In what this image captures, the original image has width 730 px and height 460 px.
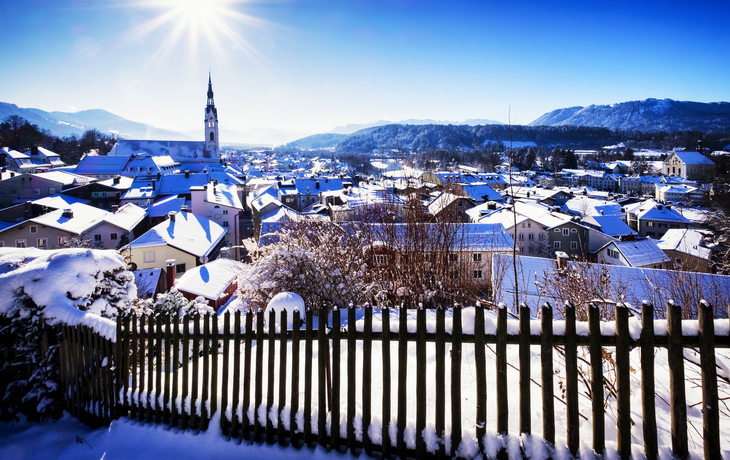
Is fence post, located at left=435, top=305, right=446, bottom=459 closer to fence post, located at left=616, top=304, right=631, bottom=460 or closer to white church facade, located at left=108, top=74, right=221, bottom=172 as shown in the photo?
fence post, located at left=616, top=304, right=631, bottom=460

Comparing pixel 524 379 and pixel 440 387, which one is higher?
pixel 524 379

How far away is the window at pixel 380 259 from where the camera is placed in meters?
9.17

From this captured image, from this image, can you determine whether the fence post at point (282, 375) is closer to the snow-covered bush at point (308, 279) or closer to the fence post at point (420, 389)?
the fence post at point (420, 389)

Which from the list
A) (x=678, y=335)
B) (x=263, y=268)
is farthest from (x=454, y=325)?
(x=263, y=268)

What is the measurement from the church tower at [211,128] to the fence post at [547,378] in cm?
9836

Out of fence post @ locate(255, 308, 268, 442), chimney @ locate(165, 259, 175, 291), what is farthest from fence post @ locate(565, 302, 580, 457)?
chimney @ locate(165, 259, 175, 291)

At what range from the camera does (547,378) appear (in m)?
2.58

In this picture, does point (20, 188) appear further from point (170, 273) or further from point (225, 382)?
point (225, 382)

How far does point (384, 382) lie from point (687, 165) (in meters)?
129

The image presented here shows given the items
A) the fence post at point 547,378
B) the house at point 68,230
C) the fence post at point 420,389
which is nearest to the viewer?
the fence post at point 547,378

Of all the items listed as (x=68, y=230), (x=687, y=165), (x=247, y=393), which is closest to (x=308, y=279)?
(x=247, y=393)

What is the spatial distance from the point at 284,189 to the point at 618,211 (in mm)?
44891

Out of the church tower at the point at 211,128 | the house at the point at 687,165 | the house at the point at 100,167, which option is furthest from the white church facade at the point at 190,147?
the house at the point at 687,165

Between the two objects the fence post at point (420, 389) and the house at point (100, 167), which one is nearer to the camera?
the fence post at point (420, 389)
